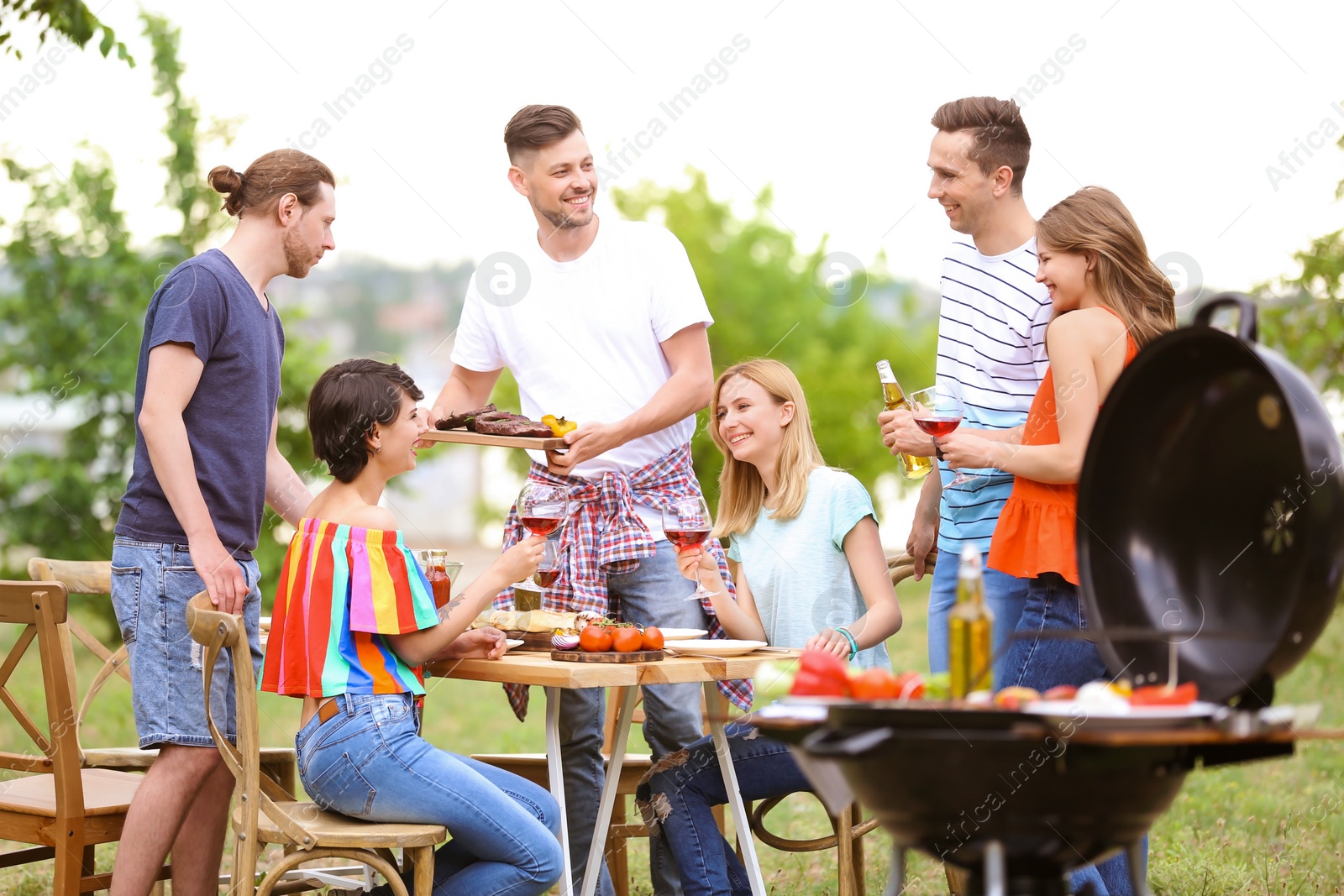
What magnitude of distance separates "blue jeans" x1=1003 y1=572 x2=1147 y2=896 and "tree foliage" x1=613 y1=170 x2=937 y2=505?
12588 millimetres

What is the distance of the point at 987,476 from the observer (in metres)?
3.88

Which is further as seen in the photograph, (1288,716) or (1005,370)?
(1005,370)

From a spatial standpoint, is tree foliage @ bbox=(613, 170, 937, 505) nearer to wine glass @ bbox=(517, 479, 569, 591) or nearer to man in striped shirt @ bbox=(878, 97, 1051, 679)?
man in striped shirt @ bbox=(878, 97, 1051, 679)

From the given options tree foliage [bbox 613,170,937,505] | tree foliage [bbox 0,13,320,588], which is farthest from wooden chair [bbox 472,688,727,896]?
tree foliage [bbox 613,170,937,505]

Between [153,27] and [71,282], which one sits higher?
[153,27]

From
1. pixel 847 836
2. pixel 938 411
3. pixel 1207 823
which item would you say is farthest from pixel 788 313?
pixel 847 836

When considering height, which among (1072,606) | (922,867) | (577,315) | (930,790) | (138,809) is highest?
(577,315)

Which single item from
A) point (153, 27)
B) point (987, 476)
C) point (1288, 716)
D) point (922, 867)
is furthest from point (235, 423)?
point (153, 27)

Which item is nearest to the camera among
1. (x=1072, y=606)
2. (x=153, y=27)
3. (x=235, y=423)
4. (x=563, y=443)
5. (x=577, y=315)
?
(x=1072, y=606)

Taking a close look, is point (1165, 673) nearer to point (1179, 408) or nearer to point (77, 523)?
point (1179, 408)

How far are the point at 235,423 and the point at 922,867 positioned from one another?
3.59 metres

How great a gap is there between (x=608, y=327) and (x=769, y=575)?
99 cm

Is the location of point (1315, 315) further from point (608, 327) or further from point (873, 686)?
point (873, 686)

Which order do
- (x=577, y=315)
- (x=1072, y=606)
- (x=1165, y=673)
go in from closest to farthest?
(x=1165, y=673) < (x=1072, y=606) < (x=577, y=315)
